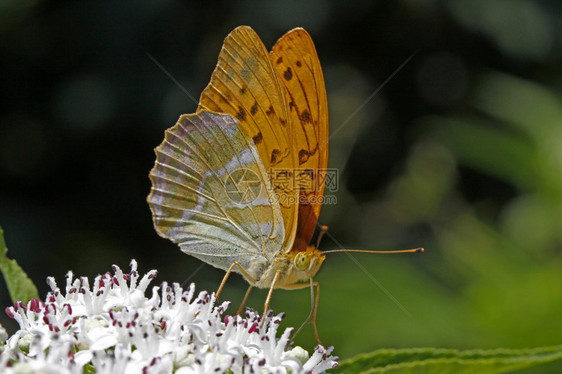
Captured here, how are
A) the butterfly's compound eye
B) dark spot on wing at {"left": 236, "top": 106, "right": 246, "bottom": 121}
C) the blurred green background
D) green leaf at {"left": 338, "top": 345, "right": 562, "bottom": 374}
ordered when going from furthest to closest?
the blurred green background, dark spot on wing at {"left": 236, "top": 106, "right": 246, "bottom": 121}, the butterfly's compound eye, green leaf at {"left": 338, "top": 345, "right": 562, "bottom": 374}

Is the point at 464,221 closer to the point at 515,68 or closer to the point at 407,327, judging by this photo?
the point at 407,327

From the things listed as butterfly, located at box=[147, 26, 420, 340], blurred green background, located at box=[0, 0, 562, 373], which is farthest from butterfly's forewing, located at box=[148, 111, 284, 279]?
blurred green background, located at box=[0, 0, 562, 373]

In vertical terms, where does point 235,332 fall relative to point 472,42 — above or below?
below

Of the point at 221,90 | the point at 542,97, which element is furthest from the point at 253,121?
the point at 542,97

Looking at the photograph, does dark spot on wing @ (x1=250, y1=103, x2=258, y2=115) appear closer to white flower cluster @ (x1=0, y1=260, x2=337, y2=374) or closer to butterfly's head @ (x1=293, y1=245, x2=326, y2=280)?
butterfly's head @ (x1=293, y1=245, x2=326, y2=280)

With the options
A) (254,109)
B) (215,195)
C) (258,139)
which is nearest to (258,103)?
(254,109)

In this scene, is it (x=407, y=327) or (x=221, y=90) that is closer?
(x=221, y=90)
